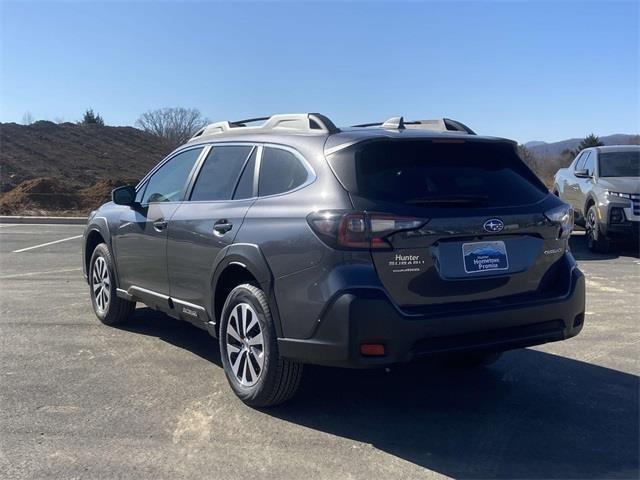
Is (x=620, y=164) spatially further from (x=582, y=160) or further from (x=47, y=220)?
(x=47, y=220)

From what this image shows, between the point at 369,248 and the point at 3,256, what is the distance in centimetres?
915

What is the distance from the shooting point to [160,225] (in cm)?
538

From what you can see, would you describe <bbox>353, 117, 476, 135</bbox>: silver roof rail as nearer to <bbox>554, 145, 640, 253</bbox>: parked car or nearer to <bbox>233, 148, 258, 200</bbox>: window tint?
<bbox>233, 148, 258, 200</bbox>: window tint

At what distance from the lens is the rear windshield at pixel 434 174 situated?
3885 millimetres

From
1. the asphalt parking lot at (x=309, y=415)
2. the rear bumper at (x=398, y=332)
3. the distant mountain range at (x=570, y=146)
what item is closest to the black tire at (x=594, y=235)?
the asphalt parking lot at (x=309, y=415)

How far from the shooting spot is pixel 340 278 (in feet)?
12.0

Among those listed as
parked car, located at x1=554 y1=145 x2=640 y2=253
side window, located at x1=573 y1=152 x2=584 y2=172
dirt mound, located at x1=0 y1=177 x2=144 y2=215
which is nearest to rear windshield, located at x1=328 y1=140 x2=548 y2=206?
parked car, located at x1=554 y1=145 x2=640 y2=253

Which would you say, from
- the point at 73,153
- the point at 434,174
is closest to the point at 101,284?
the point at 434,174

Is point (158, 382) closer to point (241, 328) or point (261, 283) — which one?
point (241, 328)

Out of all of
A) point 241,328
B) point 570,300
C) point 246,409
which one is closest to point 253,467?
point 246,409

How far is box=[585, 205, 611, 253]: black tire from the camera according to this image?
11533 mm

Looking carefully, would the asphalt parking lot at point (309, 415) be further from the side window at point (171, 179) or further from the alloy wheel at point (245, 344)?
the side window at point (171, 179)

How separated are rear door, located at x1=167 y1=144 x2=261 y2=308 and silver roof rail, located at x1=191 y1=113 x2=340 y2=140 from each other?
0.26m

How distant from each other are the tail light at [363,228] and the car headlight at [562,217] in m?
1.09
